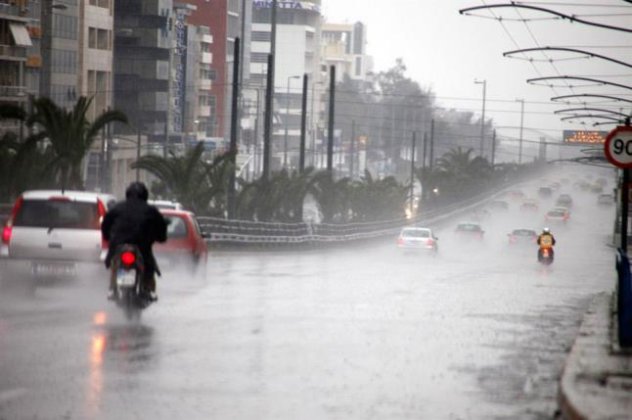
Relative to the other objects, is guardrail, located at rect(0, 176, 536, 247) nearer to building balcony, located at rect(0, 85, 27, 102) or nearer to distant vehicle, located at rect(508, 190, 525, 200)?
building balcony, located at rect(0, 85, 27, 102)

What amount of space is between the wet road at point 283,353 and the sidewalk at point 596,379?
0.86 feet

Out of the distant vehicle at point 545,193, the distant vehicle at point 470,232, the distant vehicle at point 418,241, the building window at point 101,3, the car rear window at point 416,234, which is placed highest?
the building window at point 101,3

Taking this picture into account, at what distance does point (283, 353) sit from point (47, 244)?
29.9ft

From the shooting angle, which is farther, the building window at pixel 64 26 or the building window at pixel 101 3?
the building window at pixel 101 3

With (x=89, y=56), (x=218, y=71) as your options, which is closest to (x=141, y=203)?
(x=89, y=56)

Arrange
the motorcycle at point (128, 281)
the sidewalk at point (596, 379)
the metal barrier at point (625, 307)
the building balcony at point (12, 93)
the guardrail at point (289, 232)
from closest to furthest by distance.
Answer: the sidewalk at point (596, 379) → the metal barrier at point (625, 307) → the motorcycle at point (128, 281) → the guardrail at point (289, 232) → the building balcony at point (12, 93)

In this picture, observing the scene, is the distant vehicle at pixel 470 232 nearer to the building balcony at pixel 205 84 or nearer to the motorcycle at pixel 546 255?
the motorcycle at pixel 546 255

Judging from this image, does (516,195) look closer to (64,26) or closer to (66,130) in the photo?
(64,26)

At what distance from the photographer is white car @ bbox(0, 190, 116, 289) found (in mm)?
23953

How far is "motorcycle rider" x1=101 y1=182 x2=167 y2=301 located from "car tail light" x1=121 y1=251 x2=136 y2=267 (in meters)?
0.24

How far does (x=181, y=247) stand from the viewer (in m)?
28.4

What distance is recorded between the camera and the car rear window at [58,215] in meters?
24.5

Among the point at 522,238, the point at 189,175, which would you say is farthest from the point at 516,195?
the point at 189,175

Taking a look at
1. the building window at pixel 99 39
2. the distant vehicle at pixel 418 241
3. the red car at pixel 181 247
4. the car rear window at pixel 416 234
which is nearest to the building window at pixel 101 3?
the building window at pixel 99 39
